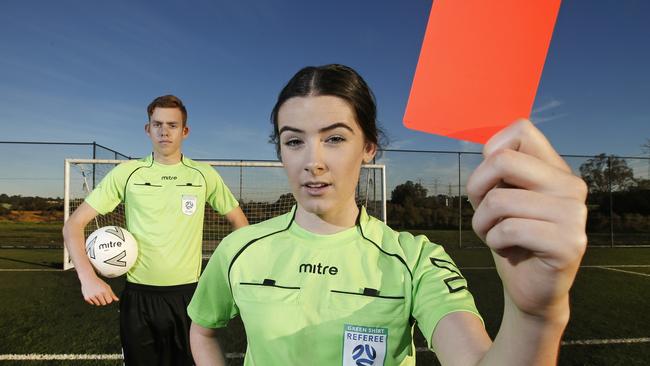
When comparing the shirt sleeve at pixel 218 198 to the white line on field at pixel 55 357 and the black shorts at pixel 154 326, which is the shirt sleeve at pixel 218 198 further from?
the white line on field at pixel 55 357

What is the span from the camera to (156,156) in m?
3.48

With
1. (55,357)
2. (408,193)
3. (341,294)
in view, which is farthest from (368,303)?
(408,193)

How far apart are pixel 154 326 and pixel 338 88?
2.62 meters

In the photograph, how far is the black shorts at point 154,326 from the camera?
3047 millimetres

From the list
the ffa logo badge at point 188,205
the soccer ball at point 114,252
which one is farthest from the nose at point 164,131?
the soccer ball at point 114,252

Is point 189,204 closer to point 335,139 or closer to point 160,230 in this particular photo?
point 160,230

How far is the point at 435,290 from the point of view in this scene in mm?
1181

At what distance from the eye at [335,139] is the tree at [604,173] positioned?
1612 centimetres

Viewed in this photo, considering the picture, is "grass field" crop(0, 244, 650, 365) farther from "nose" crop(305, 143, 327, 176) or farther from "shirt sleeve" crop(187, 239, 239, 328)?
"nose" crop(305, 143, 327, 176)

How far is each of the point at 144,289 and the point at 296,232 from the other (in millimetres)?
2232

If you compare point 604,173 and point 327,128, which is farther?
point 604,173

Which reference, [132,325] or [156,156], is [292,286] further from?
[156,156]

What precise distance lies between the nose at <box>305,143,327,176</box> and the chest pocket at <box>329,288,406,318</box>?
0.39 m

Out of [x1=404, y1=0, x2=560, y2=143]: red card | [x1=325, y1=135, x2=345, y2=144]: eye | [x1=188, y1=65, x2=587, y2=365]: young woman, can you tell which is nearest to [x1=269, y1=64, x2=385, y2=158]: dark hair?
[x1=188, y1=65, x2=587, y2=365]: young woman
